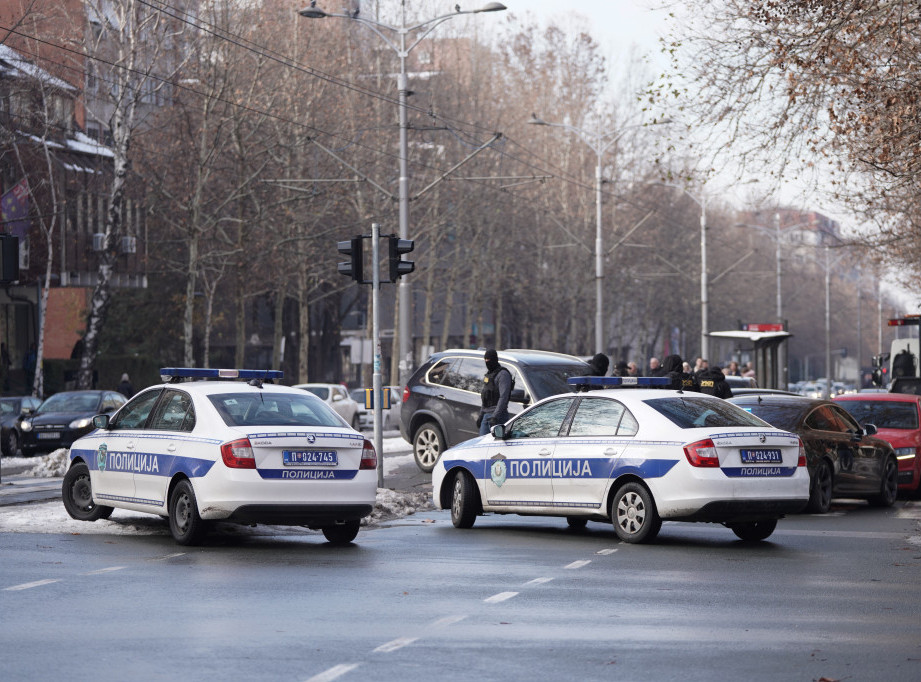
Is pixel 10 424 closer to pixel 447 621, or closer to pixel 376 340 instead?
pixel 376 340

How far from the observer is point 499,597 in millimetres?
10719

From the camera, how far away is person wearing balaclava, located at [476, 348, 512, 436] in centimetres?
2184

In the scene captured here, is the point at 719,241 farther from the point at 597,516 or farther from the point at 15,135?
the point at 597,516

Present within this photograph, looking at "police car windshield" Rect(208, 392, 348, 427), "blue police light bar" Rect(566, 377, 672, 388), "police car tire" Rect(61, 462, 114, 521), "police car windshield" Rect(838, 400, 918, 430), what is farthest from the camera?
"police car windshield" Rect(838, 400, 918, 430)

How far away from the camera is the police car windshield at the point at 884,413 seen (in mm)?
22312

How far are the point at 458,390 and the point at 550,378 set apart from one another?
1424mm

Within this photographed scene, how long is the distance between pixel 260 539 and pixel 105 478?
5.45ft

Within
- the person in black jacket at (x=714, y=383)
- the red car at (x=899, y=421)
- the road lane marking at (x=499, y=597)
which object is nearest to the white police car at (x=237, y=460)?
the road lane marking at (x=499, y=597)

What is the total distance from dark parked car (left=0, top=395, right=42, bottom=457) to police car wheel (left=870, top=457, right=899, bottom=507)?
1929cm

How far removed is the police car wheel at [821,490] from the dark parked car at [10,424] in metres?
19.4

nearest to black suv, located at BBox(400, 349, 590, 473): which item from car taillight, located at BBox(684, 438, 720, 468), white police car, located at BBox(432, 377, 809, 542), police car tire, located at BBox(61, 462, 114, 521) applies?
white police car, located at BBox(432, 377, 809, 542)

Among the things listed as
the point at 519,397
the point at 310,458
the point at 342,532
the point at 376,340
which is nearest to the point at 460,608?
the point at 310,458

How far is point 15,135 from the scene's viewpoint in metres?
43.2

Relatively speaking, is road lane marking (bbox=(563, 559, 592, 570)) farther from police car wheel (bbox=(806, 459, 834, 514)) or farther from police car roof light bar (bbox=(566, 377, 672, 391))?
police car wheel (bbox=(806, 459, 834, 514))
